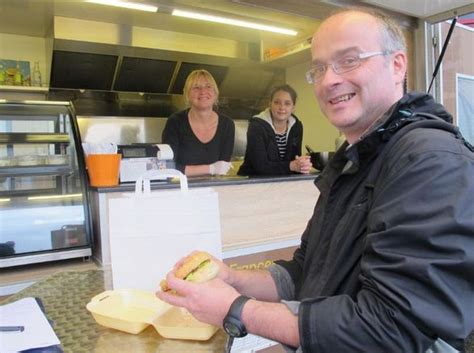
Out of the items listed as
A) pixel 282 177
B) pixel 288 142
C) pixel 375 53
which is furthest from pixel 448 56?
pixel 375 53

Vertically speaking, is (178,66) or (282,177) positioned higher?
(178,66)

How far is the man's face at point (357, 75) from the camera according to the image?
944 mm

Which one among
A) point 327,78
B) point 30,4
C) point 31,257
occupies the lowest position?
point 31,257

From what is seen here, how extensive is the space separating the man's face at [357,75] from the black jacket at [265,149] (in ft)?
5.78

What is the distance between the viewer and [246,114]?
554 cm

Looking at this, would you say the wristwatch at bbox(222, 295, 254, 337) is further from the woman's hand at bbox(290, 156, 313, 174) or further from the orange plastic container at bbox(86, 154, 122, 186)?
the woman's hand at bbox(290, 156, 313, 174)

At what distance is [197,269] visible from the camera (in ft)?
2.92

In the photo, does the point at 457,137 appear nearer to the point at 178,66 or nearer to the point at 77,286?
the point at 77,286

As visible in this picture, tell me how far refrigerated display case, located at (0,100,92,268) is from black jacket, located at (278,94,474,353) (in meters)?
1.55

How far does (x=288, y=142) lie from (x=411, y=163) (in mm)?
2247

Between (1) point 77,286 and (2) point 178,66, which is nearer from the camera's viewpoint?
(1) point 77,286

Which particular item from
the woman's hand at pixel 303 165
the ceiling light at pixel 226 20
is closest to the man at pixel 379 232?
the woman's hand at pixel 303 165

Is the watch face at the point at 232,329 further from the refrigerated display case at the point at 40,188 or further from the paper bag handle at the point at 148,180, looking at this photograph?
the refrigerated display case at the point at 40,188

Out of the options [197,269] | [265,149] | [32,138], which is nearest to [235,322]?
[197,269]
